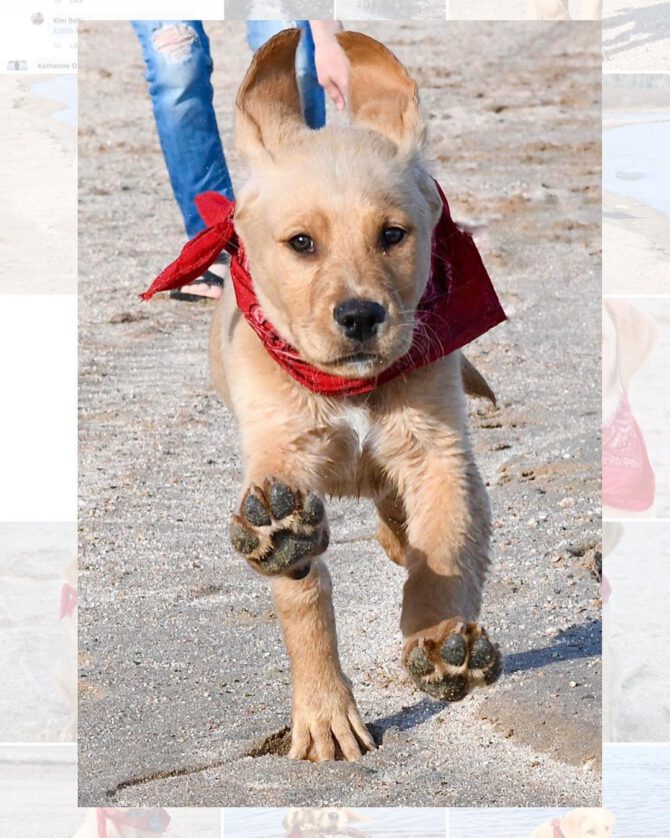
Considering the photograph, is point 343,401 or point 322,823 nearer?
point 343,401

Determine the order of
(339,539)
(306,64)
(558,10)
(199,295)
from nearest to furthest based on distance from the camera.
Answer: (558,10) < (306,64) < (339,539) < (199,295)

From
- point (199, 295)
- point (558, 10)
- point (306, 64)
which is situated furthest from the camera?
point (199, 295)

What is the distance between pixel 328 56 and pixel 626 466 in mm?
1660

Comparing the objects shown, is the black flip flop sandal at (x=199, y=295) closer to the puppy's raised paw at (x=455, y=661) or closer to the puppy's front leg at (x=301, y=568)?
the puppy's front leg at (x=301, y=568)

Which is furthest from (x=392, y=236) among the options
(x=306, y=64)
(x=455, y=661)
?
(x=306, y=64)

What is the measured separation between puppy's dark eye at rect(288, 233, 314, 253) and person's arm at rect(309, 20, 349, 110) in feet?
4.46

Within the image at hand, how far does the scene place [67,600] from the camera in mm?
4941

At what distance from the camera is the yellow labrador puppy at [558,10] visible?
4.98 meters

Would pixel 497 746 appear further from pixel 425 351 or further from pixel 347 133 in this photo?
pixel 347 133

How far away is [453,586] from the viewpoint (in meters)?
3.99

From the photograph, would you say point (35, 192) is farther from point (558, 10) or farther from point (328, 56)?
point (558, 10)

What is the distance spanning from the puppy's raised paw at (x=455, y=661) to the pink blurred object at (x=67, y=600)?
1.57 metres

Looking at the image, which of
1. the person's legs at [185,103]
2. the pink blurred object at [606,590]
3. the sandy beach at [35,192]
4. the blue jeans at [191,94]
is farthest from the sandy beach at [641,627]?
the person's legs at [185,103]

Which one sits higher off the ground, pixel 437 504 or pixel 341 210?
pixel 341 210
